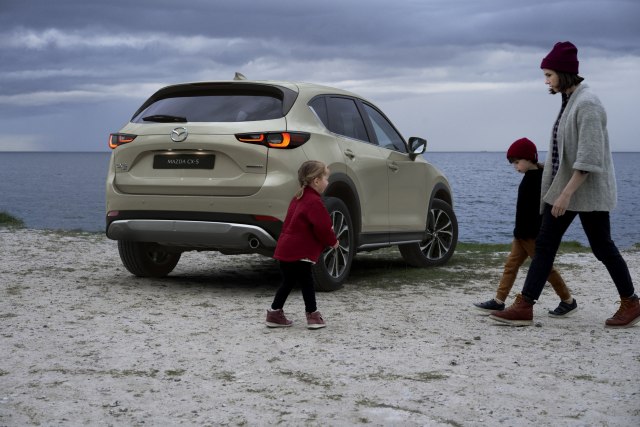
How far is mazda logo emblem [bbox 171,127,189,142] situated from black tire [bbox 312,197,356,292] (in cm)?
134

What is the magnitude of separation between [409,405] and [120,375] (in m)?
1.66

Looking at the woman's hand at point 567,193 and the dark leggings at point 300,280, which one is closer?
the woman's hand at point 567,193

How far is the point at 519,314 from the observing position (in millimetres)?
6703

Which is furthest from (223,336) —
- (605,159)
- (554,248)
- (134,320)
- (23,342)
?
(605,159)

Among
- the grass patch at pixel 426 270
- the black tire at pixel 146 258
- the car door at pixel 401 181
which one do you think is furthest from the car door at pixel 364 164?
the black tire at pixel 146 258

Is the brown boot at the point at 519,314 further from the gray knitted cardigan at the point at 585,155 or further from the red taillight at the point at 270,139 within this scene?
the red taillight at the point at 270,139

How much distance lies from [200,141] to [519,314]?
299 cm

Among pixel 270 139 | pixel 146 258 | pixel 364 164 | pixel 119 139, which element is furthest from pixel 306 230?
pixel 146 258

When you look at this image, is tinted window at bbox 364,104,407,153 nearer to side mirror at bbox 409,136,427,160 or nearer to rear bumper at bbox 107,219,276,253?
side mirror at bbox 409,136,427,160

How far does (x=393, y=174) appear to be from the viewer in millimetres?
9336

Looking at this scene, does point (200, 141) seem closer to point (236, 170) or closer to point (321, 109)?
point (236, 170)

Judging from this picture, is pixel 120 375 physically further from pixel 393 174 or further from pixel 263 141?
pixel 393 174

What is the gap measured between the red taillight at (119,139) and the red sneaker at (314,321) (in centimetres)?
263

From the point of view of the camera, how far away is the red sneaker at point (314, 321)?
6.50 meters
